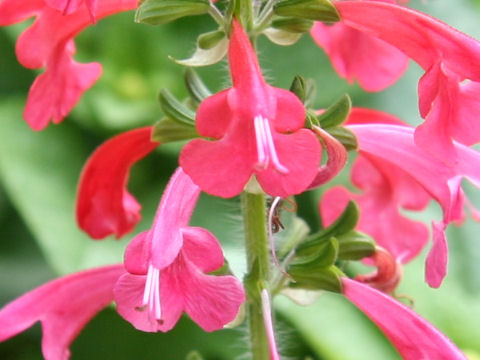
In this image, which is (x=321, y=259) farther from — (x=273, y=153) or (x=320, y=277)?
(x=273, y=153)

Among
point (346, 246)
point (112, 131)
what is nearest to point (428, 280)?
point (346, 246)

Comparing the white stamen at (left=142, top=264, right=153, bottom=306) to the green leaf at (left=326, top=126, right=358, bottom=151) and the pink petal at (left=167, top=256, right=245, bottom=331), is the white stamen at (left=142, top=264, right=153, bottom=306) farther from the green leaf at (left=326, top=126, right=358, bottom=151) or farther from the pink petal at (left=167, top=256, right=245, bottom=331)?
the green leaf at (left=326, top=126, right=358, bottom=151)

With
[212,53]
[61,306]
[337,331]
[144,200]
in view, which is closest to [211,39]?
[212,53]

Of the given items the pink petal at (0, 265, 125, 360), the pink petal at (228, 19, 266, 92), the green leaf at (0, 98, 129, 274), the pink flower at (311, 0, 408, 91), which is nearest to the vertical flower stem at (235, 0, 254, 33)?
the pink petal at (228, 19, 266, 92)

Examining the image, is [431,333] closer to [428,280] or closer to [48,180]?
[428,280]

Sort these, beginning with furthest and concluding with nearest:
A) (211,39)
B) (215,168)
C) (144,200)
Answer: (144,200) < (211,39) < (215,168)

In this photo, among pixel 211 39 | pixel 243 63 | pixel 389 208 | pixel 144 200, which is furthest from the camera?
pixel 144 200
